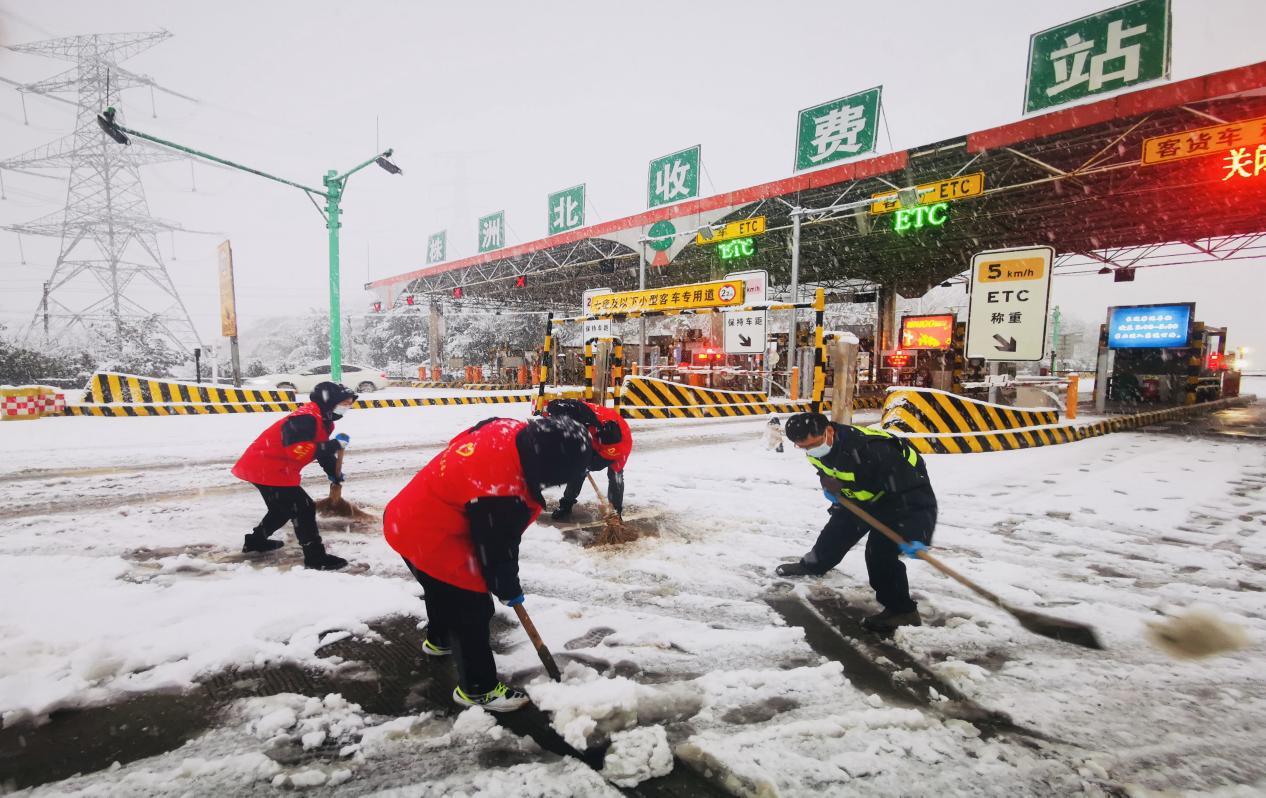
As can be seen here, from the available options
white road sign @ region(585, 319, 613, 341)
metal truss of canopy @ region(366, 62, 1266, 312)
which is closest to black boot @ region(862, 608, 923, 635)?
white road sign @ region(585, 319, 613, 341)

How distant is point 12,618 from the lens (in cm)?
300

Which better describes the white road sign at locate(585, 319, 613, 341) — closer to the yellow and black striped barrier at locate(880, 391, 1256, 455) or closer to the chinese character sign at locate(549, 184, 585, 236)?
the yellow and black striped barrier at locate(880, 391, 1256, 455)

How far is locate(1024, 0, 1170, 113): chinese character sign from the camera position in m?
10.4

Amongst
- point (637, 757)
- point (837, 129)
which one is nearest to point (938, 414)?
point (637, 757)

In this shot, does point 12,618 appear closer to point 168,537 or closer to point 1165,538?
point 168,537

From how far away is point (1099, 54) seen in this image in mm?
11109

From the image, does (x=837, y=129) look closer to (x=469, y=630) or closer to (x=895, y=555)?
(x=895, y=555)

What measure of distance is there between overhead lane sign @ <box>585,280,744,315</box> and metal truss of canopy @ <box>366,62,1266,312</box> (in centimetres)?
417

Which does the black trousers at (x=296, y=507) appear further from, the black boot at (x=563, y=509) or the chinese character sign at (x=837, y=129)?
the chinese character sign at (x=837, y=129)

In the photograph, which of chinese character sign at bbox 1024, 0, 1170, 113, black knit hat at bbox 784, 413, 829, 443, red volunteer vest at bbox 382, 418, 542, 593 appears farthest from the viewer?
chinese character sign at bbox 1024, 0, 1170, 113

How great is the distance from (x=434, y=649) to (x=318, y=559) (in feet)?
5.20

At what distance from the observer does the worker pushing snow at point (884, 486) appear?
323 centimetres

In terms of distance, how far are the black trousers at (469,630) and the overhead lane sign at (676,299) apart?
8416 mm

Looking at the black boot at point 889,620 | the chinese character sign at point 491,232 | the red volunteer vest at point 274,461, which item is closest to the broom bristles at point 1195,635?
the black boot at point 889,620
